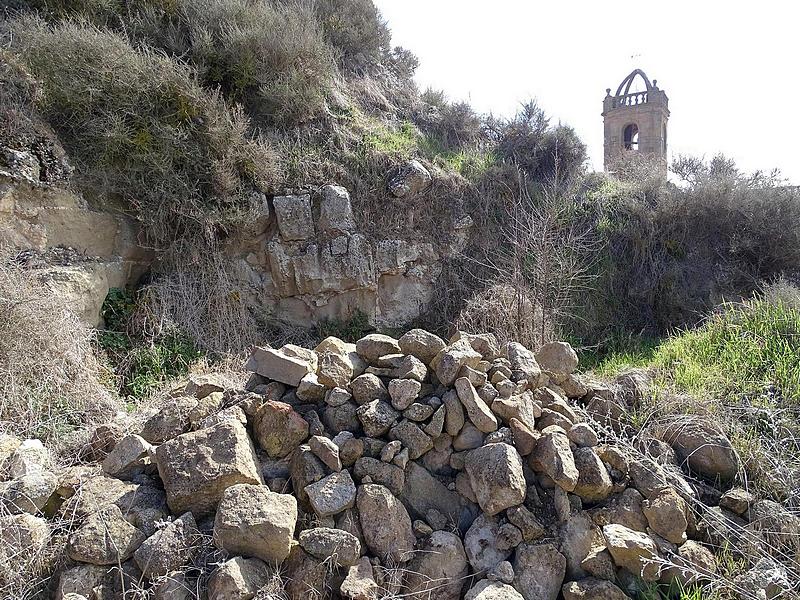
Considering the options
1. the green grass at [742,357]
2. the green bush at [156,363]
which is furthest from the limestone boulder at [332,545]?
the green bush at [156,363]

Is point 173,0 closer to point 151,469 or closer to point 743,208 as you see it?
point 151,469

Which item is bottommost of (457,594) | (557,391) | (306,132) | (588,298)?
(457,594)

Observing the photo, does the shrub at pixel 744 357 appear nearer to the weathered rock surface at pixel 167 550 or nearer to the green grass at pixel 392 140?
the weathered rock surface at pixel 167 550

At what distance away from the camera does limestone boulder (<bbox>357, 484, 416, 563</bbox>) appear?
101 inches

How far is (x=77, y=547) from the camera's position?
90.8 inches

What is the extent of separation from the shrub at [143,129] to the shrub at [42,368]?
5.35 ft

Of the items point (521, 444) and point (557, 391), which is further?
point (557, 391)

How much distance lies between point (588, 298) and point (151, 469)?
23.1 feet

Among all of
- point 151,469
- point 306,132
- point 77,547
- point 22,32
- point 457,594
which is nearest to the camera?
point 77,547

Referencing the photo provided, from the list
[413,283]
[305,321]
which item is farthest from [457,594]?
[413,283]

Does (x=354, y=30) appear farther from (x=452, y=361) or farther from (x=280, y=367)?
(x=452, y=361)

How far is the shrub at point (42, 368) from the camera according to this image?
353 cm

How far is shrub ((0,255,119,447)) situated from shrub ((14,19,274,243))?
1.63 meters

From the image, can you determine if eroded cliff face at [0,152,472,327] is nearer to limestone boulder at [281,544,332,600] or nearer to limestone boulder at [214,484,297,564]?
limestone boulder at [214,484,297,564]
